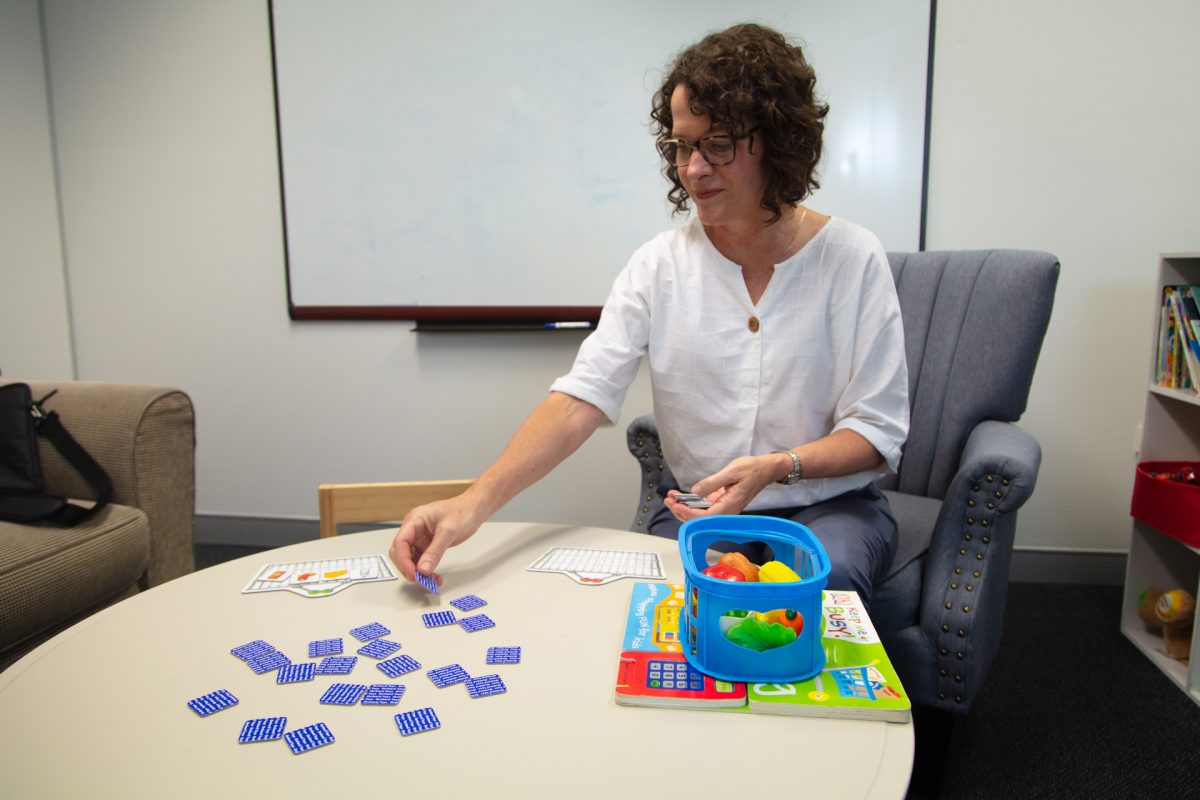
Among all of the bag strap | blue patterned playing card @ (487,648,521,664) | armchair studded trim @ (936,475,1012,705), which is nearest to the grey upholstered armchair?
armchair studded trim @ (936,475,1012,705)

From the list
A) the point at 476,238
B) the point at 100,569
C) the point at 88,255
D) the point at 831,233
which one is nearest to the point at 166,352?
the point at 88,255

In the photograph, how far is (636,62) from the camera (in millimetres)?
2492

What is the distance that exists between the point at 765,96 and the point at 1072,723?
4.95ft

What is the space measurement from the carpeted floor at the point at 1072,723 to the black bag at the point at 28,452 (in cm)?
189

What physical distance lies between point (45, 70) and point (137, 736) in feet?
9.66

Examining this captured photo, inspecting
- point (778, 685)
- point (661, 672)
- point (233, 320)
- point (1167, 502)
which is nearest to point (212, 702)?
point (661, 672)

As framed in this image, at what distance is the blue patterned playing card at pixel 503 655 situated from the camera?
84 centimetres

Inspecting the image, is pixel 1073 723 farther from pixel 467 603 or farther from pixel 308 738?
pixel 308 738

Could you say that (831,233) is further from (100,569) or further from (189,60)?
(189,60)

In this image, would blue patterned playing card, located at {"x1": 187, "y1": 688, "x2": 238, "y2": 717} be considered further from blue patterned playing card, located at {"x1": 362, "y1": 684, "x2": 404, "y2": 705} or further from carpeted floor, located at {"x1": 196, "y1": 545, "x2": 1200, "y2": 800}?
carpeted floor, located at {"x1": 196, "y1": 545, "x2": 1200, "y2": 800}

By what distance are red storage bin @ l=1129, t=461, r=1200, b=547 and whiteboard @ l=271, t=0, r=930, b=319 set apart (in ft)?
2.99

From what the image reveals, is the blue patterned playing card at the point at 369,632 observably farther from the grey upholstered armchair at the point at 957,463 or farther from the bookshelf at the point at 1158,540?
the bookshelf at the point at 1158,540

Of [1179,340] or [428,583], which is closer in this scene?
[428,583]

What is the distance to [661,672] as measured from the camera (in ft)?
2.62
